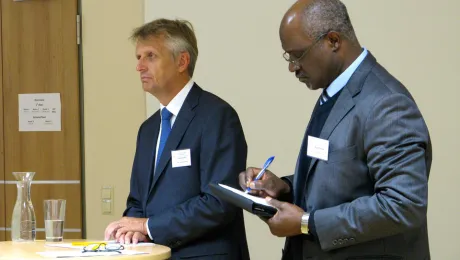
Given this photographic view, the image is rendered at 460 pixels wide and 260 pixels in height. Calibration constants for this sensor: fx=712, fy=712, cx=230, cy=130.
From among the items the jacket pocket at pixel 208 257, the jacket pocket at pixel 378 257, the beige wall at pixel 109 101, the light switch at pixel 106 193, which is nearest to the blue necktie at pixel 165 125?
the jacket pocket at pixel 208 257

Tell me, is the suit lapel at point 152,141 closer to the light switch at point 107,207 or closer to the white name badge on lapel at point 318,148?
the white name badge on lapel at point 318,148

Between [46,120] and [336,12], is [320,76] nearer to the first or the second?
[336,12]

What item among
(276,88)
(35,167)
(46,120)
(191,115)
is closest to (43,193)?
(35,167)

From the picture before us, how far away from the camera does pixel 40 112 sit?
205 inches

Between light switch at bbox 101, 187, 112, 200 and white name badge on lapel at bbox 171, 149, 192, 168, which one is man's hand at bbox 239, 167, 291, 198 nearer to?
white name badge on lapel at bbox 171, 149, 192, 168

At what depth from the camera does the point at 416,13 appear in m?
4.53

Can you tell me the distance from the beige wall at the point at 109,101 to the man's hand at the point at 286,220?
Answer: 9.53 ft

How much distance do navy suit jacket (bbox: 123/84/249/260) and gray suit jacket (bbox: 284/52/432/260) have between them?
699 millimetres

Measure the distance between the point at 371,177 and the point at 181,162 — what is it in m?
1.10

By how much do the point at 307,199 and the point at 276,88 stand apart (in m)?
2.41

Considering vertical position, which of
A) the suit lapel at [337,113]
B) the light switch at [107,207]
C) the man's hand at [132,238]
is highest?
the suit lapel at [337,113]

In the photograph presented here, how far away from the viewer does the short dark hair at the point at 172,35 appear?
339 cm

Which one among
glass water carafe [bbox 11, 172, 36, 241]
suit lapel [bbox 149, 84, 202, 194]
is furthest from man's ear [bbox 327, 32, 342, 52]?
glass water carafe [bbox 11, 172, 36, 241]

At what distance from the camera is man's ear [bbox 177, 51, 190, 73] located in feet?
11.1
